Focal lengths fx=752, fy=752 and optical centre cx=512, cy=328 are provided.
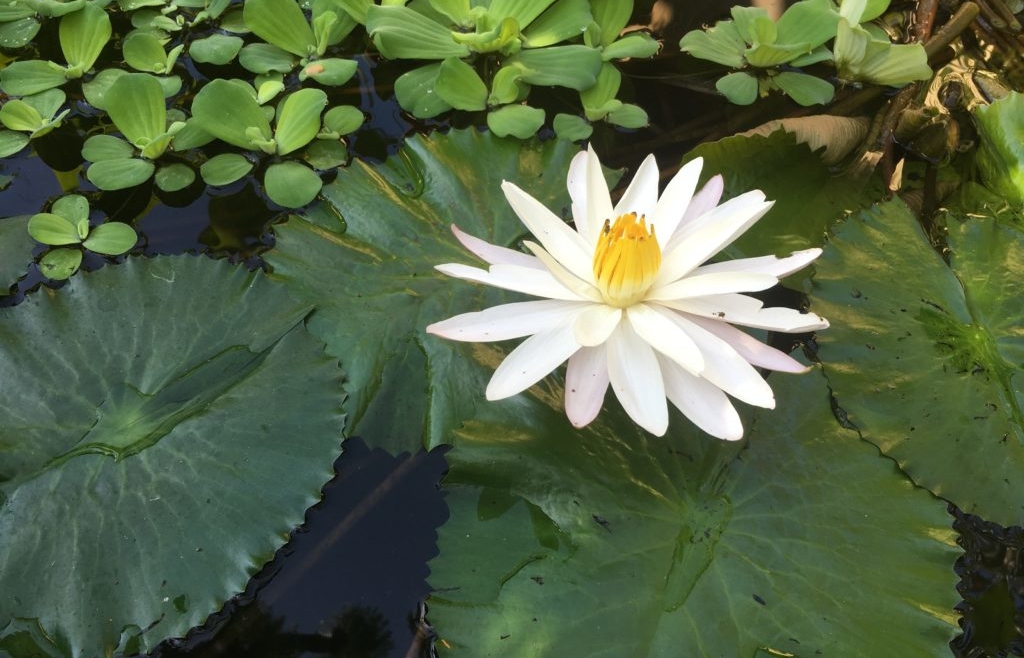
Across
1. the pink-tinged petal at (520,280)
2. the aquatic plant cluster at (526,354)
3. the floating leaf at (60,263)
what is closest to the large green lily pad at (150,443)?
the aquatic plant cluster at (526,354)

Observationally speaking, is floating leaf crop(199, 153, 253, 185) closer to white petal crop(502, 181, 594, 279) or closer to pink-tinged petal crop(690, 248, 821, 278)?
white petal crop(502, 181, 594, 279)


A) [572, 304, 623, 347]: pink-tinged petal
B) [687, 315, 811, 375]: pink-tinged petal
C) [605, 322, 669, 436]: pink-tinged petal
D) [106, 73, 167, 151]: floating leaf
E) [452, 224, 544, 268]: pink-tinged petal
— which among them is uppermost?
[687, 315, 811, 375]: pink-tinged petal

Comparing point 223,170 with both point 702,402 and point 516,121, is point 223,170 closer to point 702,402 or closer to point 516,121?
point 516,121

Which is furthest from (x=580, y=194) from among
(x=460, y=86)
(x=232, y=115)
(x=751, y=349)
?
(x=232, y=115)

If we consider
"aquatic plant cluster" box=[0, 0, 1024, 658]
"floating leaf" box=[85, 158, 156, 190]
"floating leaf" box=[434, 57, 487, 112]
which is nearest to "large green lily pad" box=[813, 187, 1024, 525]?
"aquatic plant cluster" box=[0, 0, 1024, 658]

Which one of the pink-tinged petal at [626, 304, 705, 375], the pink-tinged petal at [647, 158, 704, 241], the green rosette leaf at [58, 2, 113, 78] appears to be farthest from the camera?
the green rosette leaf at [58, 2, 113, 78]

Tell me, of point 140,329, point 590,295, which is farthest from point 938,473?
point 140,329
